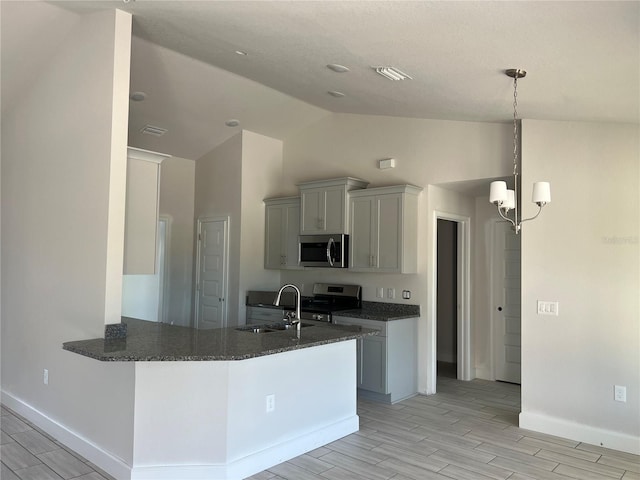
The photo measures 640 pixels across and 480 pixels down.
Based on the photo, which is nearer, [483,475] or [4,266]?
[483,475]

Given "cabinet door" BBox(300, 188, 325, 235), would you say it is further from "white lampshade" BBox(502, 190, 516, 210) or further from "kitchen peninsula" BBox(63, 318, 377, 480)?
"white lampshade" BBox(502, 190, 516, 210)

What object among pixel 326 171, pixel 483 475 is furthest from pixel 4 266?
pixel 483 475

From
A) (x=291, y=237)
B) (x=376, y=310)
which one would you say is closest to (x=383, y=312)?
(x=376, y=310)

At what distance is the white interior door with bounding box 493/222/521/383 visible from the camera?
5949mm

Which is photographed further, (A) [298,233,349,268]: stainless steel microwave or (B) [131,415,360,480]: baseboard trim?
(A) [298,233,349,268]: stainless steel microwave

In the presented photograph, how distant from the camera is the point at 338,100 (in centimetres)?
544

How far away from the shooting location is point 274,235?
6.58m

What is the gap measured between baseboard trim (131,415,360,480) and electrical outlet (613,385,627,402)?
2332mm

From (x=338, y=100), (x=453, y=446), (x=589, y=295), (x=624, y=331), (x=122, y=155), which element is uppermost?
(x=338, y=100)

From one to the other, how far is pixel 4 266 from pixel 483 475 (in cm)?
482

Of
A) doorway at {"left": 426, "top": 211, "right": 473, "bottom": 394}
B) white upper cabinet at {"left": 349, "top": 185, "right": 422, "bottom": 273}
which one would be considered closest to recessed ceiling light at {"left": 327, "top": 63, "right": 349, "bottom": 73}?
white upper cabinet at {"left": 349, "top": 185, "right": 422, "bottom": 273}

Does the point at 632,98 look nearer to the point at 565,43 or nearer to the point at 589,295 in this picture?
the point at 565,43

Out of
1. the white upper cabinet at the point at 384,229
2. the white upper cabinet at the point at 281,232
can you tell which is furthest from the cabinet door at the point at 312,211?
the white upper cabinet at the point at 384,229

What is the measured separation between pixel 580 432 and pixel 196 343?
128 inches
